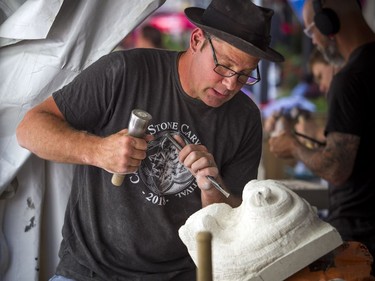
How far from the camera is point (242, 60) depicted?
8.83 feet

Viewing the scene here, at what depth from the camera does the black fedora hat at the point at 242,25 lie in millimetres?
2668

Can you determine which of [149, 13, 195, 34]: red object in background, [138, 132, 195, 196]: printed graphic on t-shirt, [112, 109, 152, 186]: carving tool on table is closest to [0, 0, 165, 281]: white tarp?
[138, 132, 195, 196]: printed graphic on t-shirt

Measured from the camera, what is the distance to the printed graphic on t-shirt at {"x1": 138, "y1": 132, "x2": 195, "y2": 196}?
9.17ft

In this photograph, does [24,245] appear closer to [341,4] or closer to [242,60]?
[242,60]

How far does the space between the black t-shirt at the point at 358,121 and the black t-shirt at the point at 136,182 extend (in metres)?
1.14

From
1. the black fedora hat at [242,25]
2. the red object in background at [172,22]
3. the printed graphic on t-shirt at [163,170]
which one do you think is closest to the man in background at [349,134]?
the black fedora hat at [242,25]

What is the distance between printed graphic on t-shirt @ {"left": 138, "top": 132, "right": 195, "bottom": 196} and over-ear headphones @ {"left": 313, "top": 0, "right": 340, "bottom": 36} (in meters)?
1.62

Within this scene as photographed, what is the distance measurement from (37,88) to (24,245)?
711 mm

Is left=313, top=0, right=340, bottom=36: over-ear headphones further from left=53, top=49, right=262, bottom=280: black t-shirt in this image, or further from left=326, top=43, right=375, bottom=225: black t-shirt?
left=53, top=49, right=262, bottom=280: black t-shirt

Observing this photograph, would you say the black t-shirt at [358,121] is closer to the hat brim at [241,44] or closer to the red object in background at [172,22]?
the hat brim at [241,44]

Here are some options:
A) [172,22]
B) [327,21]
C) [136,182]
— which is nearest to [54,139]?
[136,182]

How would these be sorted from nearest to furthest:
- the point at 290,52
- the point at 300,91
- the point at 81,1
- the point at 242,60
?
the point at 242,60, the point at 81,1, the point at 300,91, the point at 290,52

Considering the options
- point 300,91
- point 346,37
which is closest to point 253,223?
point 346,37

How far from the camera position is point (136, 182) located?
279cm
